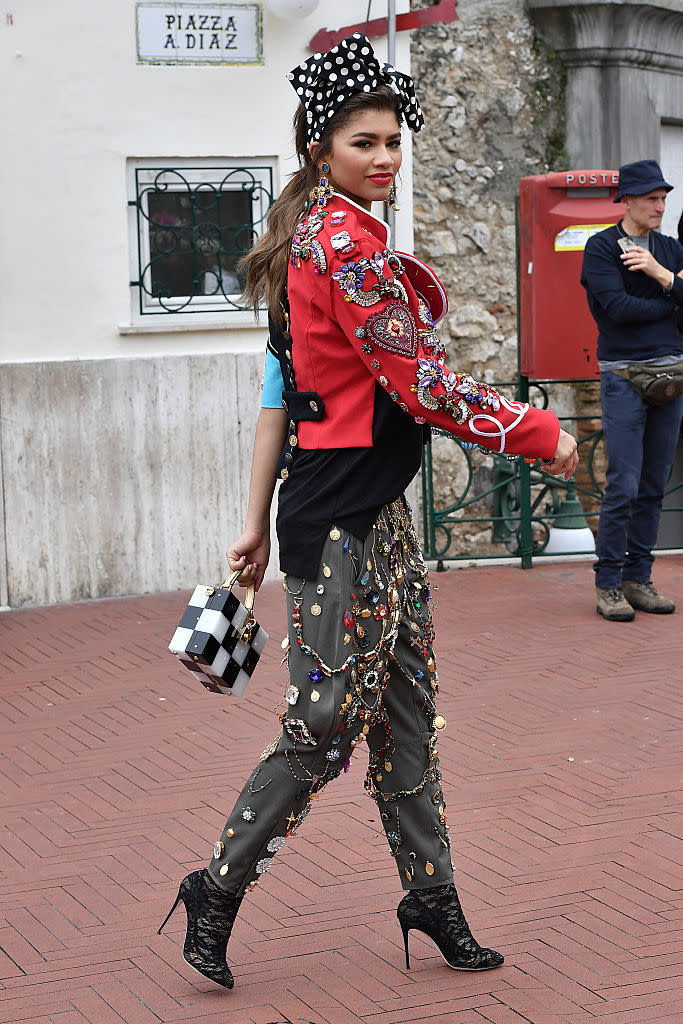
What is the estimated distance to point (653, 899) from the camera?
3787 mm

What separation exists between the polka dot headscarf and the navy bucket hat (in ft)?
12.0

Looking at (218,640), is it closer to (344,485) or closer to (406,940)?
(344,485)

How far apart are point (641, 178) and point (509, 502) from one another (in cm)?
288

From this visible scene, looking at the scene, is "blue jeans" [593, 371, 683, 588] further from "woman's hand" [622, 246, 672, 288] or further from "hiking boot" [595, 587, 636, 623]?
"woman's hand" [622, 246, 672, 288]

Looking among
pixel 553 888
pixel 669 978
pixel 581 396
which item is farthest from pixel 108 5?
pixel 669 978

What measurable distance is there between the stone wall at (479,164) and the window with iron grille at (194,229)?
1.47 m

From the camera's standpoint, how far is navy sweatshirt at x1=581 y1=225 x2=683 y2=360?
661cm

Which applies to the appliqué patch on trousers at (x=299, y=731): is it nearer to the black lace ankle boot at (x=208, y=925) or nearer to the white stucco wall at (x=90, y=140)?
the black lace ankle boot at (x=208, y=925)

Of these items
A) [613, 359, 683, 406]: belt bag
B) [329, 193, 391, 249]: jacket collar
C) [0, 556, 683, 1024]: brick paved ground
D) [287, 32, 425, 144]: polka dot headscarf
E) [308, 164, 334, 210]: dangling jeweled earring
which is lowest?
[0, 556, 683, 1024]: brick paved ground

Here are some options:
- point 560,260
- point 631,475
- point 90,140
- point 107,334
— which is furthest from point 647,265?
point 90,140

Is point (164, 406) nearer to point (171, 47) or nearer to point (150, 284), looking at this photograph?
point (150, 284)

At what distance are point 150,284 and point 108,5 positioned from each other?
4.82 ft

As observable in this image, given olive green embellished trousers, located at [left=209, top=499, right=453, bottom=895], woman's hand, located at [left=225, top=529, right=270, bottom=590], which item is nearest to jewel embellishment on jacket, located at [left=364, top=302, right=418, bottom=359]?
olive green embellished trousers, located at [left=209, top=499, right=453, bottom=895]

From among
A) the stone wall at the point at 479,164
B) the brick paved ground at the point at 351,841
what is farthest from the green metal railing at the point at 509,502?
the brick paved ground at the point at 351,841
